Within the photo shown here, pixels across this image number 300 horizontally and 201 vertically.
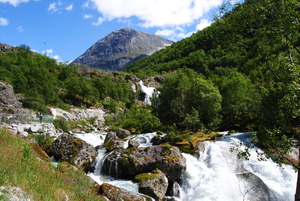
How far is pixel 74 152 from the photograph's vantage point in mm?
17312

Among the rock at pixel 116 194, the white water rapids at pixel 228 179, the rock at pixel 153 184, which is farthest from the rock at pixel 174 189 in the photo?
the rock at pixel 116 194

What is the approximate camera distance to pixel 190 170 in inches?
666

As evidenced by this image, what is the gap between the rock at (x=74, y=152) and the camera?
1691 cm

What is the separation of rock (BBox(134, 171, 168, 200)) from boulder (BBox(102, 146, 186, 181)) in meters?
0.86

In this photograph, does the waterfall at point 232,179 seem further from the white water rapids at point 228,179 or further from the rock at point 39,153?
the rock at point 39,153

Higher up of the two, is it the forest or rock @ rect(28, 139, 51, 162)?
the forest

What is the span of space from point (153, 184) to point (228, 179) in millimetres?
6284

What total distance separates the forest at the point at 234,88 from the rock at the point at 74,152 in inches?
520

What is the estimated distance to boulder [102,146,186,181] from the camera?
1570 centimetres

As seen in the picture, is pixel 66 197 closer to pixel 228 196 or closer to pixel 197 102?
pixel 228 196

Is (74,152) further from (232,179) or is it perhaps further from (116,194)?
(232,179)

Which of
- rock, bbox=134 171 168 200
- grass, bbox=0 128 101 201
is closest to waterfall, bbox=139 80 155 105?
rock, bbox=134 171 168 200

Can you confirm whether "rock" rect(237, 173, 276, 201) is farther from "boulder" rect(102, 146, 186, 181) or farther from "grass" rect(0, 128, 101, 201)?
"grass" rect(0, 128, 101, 201)

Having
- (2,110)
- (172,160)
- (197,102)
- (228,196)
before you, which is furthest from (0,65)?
(228,196)
